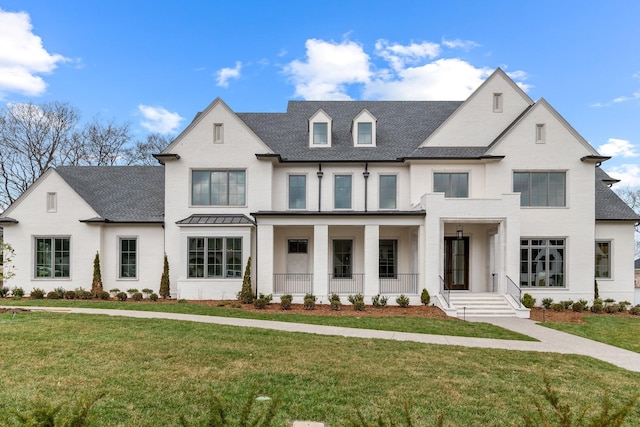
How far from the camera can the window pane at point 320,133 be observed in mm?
20203

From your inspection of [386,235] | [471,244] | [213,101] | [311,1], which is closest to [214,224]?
[213,101]

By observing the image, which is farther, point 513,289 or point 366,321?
point 513,289

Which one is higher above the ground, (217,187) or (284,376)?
(217,187)

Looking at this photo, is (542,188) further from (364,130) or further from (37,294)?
(37,294)

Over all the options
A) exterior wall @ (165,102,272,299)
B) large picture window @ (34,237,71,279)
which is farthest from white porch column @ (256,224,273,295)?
large picture window @ (34,237,71,279)

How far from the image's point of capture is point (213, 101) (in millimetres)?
18875

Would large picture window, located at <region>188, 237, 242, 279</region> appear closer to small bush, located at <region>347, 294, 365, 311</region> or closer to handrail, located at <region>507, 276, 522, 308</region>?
small bush, located at <region>347, 294, 365, 311</region>

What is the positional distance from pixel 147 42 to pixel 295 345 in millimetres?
18236

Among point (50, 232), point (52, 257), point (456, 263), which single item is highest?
point (50, 232)

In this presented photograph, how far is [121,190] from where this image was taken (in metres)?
21.2

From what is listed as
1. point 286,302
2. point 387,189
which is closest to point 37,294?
point 286,302

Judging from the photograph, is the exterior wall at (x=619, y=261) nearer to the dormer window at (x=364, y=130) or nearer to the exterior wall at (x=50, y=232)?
the dormer window at (x=364, y=130)

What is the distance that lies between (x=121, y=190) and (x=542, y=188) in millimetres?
22076

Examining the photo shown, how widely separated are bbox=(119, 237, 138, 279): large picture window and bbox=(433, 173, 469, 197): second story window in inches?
608
